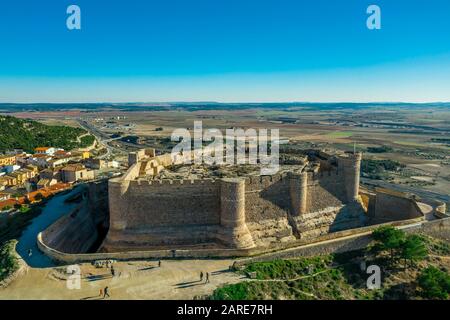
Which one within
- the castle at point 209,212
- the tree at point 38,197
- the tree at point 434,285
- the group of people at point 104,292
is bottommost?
the tree at point 434,285

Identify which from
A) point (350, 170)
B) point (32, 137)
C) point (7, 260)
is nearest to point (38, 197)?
point (7, 260)

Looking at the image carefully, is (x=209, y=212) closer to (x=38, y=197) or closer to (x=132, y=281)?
(x=132, y=281)

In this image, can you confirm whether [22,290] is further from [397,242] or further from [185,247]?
[397,242]

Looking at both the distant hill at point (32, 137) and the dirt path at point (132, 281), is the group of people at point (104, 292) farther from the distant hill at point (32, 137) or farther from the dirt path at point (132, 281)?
the distant hill at point (32, 137)

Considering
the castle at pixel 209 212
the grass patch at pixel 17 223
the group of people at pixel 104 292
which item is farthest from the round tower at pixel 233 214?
the grass patch at pixel 17 223

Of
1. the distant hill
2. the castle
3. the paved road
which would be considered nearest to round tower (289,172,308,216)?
the castle

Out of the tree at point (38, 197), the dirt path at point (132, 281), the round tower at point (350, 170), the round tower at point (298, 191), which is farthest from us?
the tree at point (38, 197)

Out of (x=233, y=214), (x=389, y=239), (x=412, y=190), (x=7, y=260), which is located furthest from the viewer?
(x=412, y=190)
